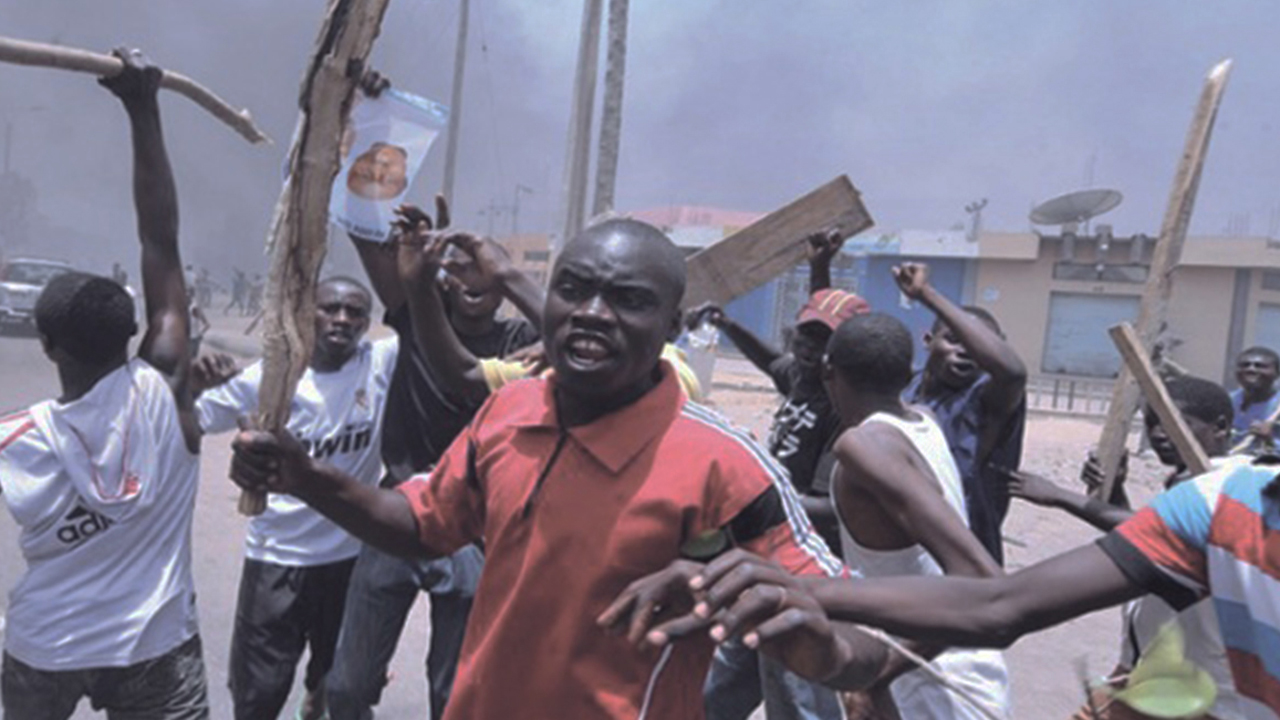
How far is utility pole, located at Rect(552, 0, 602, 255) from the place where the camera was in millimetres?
12633

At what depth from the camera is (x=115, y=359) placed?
2281 mm

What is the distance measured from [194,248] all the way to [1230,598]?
254 feet

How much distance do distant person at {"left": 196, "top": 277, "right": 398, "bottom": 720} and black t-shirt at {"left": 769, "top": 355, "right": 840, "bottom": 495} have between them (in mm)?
1484

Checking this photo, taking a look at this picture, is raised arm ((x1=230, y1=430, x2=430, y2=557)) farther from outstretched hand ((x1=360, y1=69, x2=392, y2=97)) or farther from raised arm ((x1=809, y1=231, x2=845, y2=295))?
raised arm ((x1=809, y1=231, x2=845, y2=295))

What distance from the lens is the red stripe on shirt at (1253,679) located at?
4.63 ft

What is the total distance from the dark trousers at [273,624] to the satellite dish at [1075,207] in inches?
407

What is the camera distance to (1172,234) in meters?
2.61

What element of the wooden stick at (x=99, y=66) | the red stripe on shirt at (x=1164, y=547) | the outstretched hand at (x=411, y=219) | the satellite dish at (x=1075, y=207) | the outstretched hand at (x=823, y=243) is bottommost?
the red stripe on shirt at (x=1164, y=547)

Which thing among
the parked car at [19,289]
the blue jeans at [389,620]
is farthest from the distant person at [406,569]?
the parked car at [19,289]

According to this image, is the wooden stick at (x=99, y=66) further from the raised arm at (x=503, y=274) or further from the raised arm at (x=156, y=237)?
the raised arm at (x=503, y=274)

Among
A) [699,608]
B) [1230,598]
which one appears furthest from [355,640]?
[1230,598]

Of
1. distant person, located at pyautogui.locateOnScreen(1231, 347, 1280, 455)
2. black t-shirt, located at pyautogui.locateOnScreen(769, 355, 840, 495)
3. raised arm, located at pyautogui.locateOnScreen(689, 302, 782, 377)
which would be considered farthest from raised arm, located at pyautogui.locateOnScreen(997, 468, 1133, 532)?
distant person, located at pyautogui.locateOnScreen(1231, 347, 1280, 455)

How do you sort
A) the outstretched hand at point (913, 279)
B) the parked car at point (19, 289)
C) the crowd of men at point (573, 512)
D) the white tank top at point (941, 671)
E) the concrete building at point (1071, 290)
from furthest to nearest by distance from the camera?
the concrete building at point (1071, 290) < the parked car at point (19, 289) < the outstretched hand at point (913, 279) < the white tank top at point (941, 671) < the crowd of men at point (573, 512)

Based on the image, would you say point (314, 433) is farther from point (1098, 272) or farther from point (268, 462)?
point (1098, 272)
